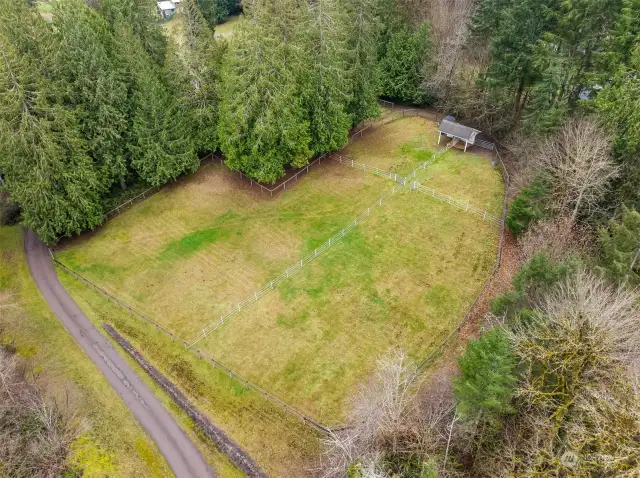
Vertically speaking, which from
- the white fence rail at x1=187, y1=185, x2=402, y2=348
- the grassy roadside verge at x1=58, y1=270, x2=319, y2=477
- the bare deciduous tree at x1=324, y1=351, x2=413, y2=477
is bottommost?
the grassy roadside verge at x1=58, y1=270, x2=319, y2=477

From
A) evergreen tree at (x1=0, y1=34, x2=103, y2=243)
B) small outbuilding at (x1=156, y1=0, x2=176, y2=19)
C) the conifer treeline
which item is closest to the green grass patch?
the conifer treeline

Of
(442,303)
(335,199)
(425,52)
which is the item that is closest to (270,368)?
(442,303)

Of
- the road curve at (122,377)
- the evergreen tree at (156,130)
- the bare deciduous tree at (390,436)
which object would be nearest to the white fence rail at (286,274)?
the road curve at (122,377)

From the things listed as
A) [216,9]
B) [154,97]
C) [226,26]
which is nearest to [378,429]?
[154,97]

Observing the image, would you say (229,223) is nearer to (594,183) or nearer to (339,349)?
(339,349)

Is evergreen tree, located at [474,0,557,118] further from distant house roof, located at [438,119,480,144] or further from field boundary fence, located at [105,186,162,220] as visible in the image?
field boundary fence, located at [105,186,162,220]

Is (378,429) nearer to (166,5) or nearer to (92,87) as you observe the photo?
(92,87)
